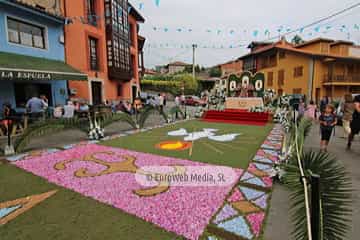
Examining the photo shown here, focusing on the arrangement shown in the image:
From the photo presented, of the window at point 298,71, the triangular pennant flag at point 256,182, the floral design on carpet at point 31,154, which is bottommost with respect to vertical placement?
the triangular pennant flag at point 256,182

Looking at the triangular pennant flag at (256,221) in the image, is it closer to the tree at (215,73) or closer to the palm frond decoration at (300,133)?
the palm frond decoration at (300,133)

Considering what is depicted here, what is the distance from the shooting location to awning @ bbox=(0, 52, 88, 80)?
716 centimetres

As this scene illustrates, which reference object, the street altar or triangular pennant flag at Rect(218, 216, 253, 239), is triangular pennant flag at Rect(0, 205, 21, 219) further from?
the street altar

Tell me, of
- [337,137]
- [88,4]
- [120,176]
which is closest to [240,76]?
[337,137]

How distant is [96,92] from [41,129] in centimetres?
874

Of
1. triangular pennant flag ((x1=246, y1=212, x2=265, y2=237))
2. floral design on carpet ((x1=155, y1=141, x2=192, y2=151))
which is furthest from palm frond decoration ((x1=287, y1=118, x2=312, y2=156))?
floral design on carpet ((x1=155, y1=141, x2=192, y2=151))

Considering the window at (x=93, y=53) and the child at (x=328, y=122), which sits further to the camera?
the window at (x=93, y=53)

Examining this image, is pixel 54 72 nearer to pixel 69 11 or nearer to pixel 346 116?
pixel 69 11

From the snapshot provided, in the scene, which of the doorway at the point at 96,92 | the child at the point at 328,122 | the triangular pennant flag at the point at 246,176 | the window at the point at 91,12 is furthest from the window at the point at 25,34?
the child at the point at 328,122

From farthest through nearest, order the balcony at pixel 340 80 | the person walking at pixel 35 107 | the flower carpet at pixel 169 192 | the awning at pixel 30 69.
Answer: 1. the balcony at pixel 340 80
2. the person walking at pixel 35 107
3. the awning at pixel 30 69
4. the flower carpet at pixel 169 192

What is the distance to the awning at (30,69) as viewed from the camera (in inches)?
282

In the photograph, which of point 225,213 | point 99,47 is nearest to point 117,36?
point 99,47

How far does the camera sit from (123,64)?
51.2 feet

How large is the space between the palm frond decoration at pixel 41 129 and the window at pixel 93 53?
315 inches
